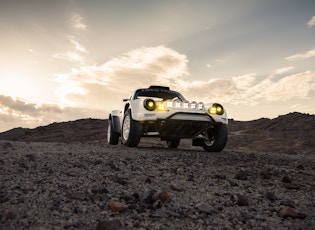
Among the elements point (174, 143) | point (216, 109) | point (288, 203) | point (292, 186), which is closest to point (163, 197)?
point (288, 203)

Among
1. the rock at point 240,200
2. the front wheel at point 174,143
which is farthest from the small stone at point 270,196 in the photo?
the front wheel at point 174,143

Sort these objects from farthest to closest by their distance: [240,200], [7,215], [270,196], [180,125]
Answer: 1. [180,125]
2. [270,196]
3. [240,200]
4. [7,215]

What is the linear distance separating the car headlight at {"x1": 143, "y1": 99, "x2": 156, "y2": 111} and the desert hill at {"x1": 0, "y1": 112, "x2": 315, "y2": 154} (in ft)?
29.9

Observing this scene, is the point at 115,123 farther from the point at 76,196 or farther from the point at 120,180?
the point at 76,196

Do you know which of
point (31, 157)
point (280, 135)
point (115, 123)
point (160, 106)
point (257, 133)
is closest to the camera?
point (31, 157)

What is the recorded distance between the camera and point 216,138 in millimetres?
8422

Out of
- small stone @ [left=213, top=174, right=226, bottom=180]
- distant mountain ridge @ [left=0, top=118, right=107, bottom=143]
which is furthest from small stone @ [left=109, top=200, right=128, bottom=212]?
distant mountain ridge @ [left=0, top=118, right=107, bottom=143]

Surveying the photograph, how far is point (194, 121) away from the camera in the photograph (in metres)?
7.78

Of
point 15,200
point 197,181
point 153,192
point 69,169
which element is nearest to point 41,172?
point 69,169

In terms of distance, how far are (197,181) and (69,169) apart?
5.84ft

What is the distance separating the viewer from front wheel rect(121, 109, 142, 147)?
25.8ft

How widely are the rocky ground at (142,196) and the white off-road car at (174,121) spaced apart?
2112 mm

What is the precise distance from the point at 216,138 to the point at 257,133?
13144mm

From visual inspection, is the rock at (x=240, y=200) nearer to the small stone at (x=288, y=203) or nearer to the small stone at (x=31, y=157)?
the small stone at (x=288, y=203)
